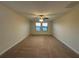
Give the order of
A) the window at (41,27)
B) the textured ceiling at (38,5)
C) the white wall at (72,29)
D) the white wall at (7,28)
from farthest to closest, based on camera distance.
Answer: the window at (41,27) < the white wall at (72,29) < the white wall at (7,28) < the textured ceiling at (38,5)

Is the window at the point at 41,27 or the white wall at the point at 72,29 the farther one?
the window at the point at 41,27

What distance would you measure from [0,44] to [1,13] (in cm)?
126

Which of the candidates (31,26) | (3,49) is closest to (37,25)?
(31,26)

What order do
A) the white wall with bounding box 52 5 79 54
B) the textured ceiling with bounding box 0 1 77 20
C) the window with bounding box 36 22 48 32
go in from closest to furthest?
the textured ceiling with bounding box 0 1 77 20 < the white wall with bounding box 52 5 79 54 < the window with bounding box 36 22 48 32

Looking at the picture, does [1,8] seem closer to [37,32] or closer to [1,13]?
[1,13]

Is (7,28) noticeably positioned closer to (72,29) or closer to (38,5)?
(38,5)

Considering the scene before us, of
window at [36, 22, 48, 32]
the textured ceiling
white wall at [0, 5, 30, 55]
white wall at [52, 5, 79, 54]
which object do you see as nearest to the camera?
the textured ceiling

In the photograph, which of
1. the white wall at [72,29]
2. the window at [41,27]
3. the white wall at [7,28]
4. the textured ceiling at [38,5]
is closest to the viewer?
the textured ceiling at [38,5]

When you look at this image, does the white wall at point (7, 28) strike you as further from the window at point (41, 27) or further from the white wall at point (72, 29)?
the window at point (41, 27)

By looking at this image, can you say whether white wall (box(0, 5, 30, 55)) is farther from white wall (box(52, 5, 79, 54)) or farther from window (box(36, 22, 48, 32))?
window (box(36, 22, 48, 32))

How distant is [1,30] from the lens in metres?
5.00

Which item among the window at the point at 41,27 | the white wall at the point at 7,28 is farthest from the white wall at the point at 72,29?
the window at the point at 41,27

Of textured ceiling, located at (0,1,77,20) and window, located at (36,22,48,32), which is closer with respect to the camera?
textured ceiling, located at (0,1,77,20)

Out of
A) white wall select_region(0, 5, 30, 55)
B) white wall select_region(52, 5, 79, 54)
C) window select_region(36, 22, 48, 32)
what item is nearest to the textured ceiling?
white wall select_region(0, 5, 30, 55)
